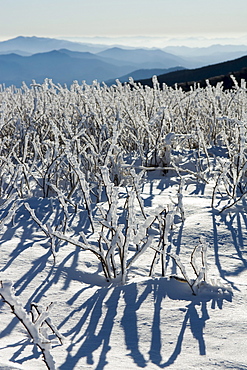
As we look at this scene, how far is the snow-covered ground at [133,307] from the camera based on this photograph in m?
0.96

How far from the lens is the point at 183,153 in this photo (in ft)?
12.6

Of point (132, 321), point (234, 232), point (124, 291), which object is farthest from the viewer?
point (234, 232)

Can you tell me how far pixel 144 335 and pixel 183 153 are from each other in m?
2.95

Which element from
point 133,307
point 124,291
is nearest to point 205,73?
point 124,291

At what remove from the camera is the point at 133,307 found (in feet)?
4.04

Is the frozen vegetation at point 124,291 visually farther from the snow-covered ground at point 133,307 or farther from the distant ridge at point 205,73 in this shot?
the distant ridge at point 205,73

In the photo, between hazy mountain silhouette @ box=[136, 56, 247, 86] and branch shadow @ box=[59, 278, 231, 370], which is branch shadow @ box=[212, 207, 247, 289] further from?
hazy mountain silhouette @ box=[136, 56, 247, 86]

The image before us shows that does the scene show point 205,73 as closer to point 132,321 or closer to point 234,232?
point 234,232

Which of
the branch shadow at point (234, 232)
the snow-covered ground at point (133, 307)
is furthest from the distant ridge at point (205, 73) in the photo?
the snow-covered ground at point (133, 307)

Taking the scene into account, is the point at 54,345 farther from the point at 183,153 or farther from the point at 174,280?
the point at 183,153

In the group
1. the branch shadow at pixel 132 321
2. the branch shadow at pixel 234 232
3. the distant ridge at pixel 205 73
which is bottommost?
the branch shadow at pixel 132 321

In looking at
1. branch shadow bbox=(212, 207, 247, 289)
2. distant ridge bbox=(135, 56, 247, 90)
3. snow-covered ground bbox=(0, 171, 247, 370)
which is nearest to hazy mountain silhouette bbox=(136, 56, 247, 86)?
distant ridge bbox=(135, 56, 247, 90)

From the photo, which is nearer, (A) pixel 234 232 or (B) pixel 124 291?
(B) pixel 124 291

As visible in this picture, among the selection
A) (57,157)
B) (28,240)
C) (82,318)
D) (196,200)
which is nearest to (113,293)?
(82,318)
